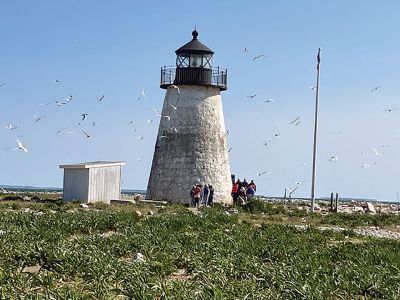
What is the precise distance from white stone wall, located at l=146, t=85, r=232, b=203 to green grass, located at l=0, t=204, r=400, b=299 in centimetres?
2377

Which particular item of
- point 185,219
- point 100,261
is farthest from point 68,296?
point 185,219

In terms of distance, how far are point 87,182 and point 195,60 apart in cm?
1035

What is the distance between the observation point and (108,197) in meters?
38.1

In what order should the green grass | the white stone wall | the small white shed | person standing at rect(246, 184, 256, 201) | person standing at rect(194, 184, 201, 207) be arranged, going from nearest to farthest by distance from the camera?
1. the green grass
2. the small white shed
3. person standing at rect(194, 184, 201, 207)
4. the white stone wall
5. person standing at rect(246, 184, 256, 201)

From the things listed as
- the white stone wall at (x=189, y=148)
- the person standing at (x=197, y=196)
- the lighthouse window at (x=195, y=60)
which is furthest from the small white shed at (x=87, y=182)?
the lighthouse window at (x=195, y=60)

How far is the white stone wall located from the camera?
134 feet

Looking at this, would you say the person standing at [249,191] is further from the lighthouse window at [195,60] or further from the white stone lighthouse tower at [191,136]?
the lighthouse window at [195,60]

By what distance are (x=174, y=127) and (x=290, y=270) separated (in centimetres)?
3147

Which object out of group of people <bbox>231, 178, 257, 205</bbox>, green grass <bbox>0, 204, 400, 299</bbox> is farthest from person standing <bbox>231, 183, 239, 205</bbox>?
green grass <bbox>0, 204, 400, 299</bbox>

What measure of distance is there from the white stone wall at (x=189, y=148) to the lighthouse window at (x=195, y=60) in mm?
1190

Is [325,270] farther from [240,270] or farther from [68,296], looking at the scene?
[68,296]

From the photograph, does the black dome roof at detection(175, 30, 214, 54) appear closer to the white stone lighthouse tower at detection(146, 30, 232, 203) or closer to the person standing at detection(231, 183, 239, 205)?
the white stone lighthouse tower at detection(146, 30, 232, 203)

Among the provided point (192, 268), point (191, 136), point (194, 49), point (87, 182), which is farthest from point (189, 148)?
point (192, 268)

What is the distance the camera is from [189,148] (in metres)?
41.2
